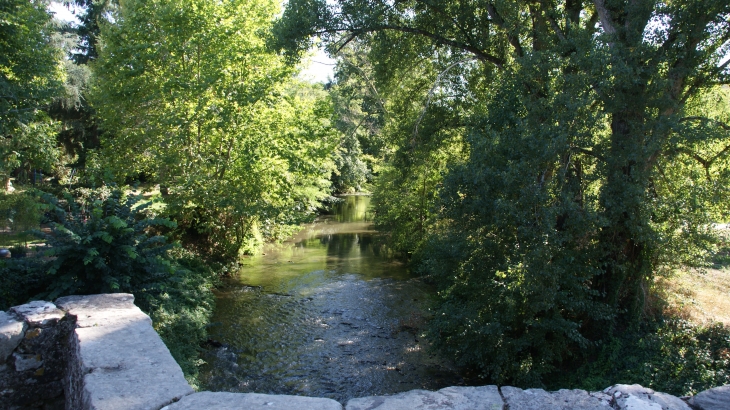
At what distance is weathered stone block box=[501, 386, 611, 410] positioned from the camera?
3525 millimetres

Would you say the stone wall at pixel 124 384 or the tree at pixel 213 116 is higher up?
the tree at pixel 213 116

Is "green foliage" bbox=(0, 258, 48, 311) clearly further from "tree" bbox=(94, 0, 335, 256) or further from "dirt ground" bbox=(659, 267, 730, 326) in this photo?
"dirt ground" bbox=(659, 267, 730, 326)

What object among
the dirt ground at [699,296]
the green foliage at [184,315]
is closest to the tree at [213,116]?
the green foliage at [184,315]

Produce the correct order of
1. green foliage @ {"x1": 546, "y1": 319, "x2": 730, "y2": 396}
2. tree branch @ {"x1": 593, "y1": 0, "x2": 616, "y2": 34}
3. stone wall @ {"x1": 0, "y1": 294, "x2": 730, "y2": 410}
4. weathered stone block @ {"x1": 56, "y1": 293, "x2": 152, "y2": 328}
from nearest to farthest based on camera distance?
stone wall @ {"x1": 0, "y1": 294, "x2": 730, "y2": 410} → weathered stone block @ {"x1": 56, "y1": 293, "x2": 152, "y2": 328} → green foliage @ {"x1": 546, "y1": 319, "x2": 730, "y2": 396} → tree branch @ {"x1": 593, "y1": 0, "x2": 616, "y2": 34}

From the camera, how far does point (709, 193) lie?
7727mm

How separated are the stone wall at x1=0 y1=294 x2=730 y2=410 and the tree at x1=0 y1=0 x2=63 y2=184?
6.90 meters

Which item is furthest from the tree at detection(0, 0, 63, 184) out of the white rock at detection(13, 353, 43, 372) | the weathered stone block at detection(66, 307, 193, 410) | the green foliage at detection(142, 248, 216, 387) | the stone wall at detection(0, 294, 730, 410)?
the weathered stone block at detection(66, 307, 193, 410)

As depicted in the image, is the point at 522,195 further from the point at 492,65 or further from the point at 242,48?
the point at 242,48

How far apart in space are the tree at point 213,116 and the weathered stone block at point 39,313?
26.0 feet

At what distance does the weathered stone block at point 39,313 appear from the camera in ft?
16.8

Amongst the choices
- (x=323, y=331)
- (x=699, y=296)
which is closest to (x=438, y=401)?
(x=323, y=331)

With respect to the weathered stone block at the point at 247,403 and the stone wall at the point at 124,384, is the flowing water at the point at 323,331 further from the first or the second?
the weathered stone block at the point at 247,403

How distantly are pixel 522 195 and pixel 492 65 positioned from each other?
656 centimetres

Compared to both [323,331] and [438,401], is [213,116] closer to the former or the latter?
[323,331]
